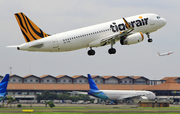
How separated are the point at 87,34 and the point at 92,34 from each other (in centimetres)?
123

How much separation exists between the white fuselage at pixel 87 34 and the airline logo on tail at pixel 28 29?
4.03 ft

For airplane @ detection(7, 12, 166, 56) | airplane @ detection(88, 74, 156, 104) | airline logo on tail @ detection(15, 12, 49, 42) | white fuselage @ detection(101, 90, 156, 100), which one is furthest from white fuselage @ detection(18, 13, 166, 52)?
white fuselage @ detection(101, 90, 156, 100)

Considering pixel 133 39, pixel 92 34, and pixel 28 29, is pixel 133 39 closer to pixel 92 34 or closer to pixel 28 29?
pixel 92 34

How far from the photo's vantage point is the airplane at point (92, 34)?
60.4m

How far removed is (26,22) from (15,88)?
363 ft

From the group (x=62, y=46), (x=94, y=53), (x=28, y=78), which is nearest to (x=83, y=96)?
(x=28, y=78)

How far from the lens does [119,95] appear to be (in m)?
133

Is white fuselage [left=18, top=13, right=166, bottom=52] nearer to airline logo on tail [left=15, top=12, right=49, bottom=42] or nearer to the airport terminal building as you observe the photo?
airline logo on tail [left=15, top=12, right=49, bottom=42]

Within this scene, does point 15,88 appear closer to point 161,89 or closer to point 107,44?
point 161,89

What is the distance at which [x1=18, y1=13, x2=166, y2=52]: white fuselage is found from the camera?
60.0 m

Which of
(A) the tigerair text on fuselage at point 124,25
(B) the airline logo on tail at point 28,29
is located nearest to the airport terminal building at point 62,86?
(A) the tigerair text on fuselage at point 124,25

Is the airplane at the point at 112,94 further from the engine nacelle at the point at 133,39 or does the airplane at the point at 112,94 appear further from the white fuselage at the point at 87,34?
the engine nacelle at the point at 133,39

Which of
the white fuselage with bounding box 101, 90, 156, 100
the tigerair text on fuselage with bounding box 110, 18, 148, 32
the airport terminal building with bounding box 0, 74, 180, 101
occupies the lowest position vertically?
the white fuselage with bounding box 101, 90, 156, 100

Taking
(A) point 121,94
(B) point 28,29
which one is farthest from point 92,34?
(A) point 121,94
